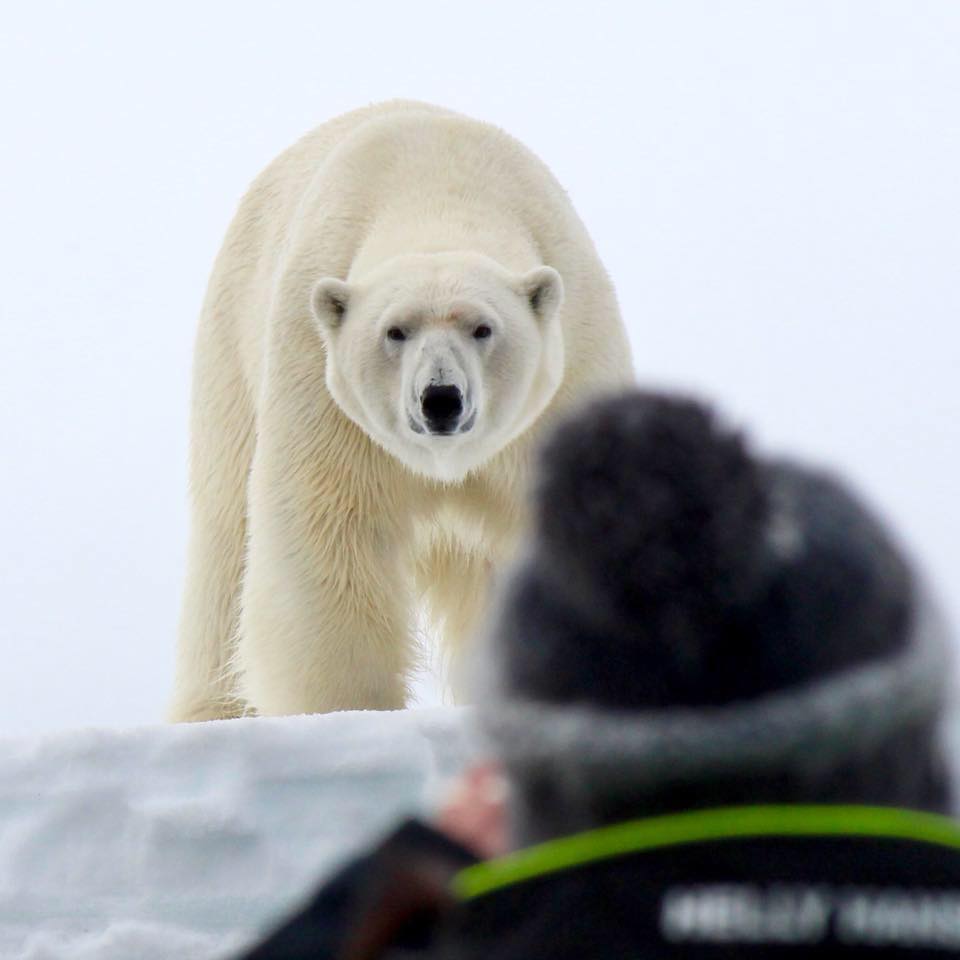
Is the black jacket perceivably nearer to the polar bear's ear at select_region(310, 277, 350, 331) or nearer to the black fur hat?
the black fur hat

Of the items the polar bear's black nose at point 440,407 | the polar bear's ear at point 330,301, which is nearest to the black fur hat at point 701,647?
the polar bear's black nose at point 440,407

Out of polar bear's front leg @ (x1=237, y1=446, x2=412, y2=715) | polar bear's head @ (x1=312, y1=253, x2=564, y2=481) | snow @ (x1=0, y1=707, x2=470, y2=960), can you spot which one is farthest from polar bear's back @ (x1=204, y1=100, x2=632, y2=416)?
snow @ (x1=0, y1=707, x2=470, y2=960)

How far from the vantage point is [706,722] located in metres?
0.76

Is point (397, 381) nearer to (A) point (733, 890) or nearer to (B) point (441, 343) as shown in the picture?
(B) point (441, 343)

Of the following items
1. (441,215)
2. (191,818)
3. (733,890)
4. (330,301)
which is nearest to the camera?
(733,890)

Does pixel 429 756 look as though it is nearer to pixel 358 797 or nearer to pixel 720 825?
pixel 358 797

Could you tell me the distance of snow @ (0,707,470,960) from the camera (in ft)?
7.62

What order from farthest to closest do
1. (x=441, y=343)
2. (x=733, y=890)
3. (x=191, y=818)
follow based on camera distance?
(x=441, y=343) → (x=191, y=818) → (x=733, y=890)

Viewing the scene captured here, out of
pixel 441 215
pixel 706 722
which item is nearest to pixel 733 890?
pixel 706 722

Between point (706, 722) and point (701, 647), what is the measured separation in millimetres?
38

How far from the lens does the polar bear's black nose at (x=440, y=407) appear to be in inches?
133

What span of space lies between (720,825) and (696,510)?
0.16 m

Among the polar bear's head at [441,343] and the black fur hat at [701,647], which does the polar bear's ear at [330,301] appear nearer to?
the polar bear's head at [441,343]

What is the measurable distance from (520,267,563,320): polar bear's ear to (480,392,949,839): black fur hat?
2.93 m
